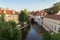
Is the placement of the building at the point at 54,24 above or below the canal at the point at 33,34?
above

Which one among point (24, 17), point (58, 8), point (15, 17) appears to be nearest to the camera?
point (24, 17)

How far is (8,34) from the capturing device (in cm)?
1262

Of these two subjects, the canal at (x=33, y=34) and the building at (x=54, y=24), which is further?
the building at (x=54, y=24)

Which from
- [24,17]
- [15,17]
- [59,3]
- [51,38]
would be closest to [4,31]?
[51,38]

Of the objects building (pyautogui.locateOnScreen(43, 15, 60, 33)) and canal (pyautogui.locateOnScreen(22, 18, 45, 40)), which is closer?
canal (pyautogui.locateOnScreen(22, 18, 45, 40))

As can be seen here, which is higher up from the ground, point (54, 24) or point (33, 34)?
point (54, 24)

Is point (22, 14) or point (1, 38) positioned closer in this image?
point (1, 38)

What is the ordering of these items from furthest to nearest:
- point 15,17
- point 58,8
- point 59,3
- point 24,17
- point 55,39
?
point 59,3 → point 58,8 → point 15,17 → point 24,17 → point 55,39

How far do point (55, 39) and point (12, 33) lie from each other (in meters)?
3.87

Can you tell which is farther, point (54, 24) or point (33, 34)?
point (33, 34)

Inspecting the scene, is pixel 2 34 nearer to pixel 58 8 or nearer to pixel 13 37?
pixel 13 37

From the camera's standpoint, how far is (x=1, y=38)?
12398mm

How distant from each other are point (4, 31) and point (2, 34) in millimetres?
286

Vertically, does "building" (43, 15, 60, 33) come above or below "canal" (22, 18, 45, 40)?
above
